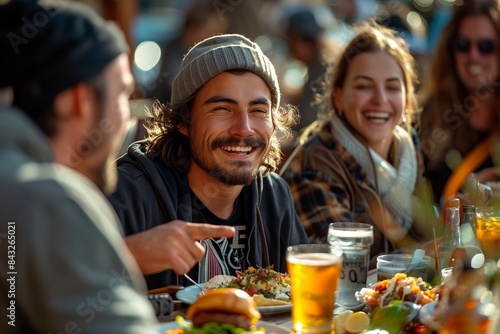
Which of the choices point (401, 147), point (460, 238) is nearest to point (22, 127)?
point (460, 238)

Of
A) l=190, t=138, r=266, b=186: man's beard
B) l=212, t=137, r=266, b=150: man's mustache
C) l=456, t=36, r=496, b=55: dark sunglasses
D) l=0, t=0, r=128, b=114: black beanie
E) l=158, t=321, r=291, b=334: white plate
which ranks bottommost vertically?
l=158, t=321, r=291, b=334: white plate

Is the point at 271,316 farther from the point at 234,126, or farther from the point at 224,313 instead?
the point at 234,126

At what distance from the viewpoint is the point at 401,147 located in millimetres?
4340

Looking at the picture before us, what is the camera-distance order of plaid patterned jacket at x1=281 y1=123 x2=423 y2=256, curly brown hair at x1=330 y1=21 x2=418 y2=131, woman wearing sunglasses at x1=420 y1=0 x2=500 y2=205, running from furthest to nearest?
woman wearing sunglasses at x1=420 y1=0 x2=500 y2=205, curly brown hair at x1=330 y1=21 x2=418 y2=131, plaid patterned jacket at x1=281 y1=123 x2=423 y2=256

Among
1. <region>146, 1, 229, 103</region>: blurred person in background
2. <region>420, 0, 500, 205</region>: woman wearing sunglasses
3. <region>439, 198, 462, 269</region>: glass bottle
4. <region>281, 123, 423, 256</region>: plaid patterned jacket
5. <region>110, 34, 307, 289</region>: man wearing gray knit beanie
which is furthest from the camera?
<region>146, 1, 229, 103</region>: blurred person in background

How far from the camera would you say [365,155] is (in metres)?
3.99

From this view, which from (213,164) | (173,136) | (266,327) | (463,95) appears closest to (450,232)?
(266,327)

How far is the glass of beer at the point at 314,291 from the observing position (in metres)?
1.92

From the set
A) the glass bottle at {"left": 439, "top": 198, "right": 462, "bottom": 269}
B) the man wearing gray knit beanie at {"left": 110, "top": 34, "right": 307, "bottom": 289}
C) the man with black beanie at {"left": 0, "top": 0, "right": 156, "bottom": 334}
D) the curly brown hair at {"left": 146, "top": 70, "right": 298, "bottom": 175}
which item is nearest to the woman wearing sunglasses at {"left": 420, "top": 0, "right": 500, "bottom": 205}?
the curly brown hair at {"left": 146, "top": 70, "right": 298, "bottom": 175}

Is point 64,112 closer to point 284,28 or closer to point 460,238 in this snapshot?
point 460,238

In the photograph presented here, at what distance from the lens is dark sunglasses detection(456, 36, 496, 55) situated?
16.1 feet

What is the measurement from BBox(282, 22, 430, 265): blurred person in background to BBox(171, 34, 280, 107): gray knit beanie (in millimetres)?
819

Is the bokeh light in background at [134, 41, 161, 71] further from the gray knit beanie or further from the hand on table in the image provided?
the hand on table

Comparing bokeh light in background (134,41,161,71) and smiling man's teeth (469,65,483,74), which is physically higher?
bokeh light in background (134,41,161,71)
